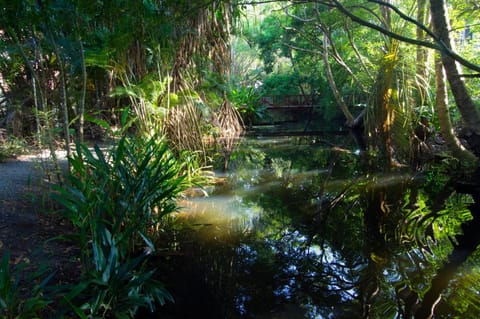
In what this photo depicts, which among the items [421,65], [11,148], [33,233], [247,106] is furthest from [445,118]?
[247,106]

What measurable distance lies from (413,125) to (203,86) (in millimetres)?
3968

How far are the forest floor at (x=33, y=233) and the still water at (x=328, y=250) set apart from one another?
77 cm

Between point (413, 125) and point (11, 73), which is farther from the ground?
point (11, 73)

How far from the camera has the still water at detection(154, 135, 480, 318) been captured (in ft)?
8.33

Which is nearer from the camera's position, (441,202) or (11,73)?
(441,202)

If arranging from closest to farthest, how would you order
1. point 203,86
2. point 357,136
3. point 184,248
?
point 184,248, point 203,86, point 357,136

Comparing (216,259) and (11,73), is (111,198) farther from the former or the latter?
(11,73)

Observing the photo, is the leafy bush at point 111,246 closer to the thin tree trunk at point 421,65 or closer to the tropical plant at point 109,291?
the tropical plant at point 109,291

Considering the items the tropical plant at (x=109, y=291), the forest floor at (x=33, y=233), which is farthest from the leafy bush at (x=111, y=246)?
the forest floor at (x=33, y=233)

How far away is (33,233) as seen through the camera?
3.03 meters

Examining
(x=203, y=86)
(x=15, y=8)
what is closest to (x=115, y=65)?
(x=203, y=86)

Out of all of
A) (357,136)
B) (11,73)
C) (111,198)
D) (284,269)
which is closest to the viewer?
(111,198)

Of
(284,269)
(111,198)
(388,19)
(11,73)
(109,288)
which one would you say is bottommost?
(284,269)

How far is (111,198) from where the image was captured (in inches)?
113
